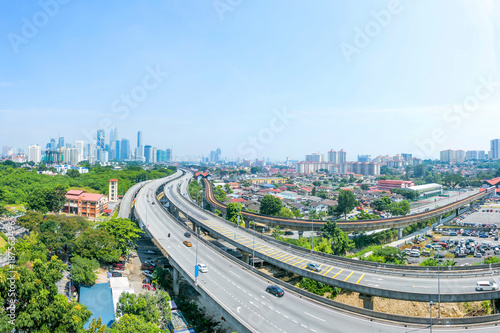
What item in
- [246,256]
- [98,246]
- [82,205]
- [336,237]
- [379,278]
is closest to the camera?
[379,278]

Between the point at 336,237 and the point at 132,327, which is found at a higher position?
the point at 132,327

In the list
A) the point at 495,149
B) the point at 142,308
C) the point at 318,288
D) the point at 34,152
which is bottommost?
the point at 318,288

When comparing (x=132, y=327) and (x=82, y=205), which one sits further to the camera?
(x=82, y=205)

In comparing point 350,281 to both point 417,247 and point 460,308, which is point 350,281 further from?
point 417,247

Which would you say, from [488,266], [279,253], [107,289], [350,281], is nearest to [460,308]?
[488,266]

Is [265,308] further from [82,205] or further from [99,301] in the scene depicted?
[82,205]

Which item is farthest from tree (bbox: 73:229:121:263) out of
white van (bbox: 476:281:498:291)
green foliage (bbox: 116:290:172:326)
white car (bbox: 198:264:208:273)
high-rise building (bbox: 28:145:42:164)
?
high-rise building (bbox: 28:145:42:164)

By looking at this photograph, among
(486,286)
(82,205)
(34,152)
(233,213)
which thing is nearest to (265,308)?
(486,286)

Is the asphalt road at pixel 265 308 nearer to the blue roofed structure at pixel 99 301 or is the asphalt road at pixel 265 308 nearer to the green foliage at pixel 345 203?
the blue roofed structure at pixel 99 301
